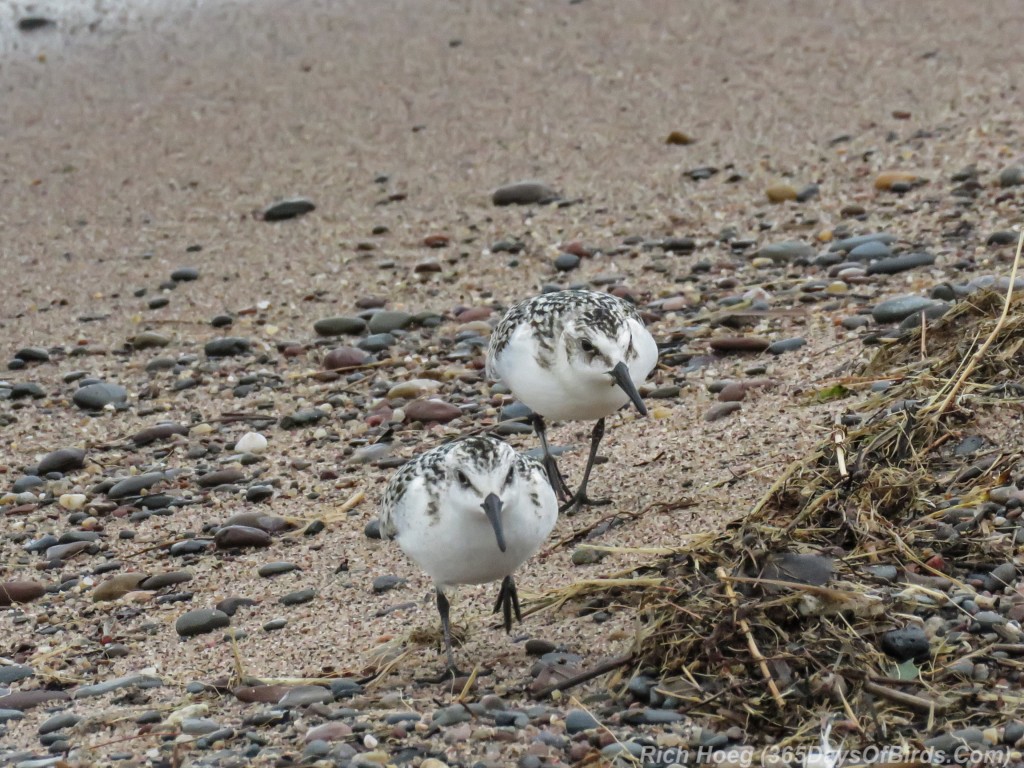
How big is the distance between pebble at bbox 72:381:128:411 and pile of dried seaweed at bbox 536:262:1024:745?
418 centimetres

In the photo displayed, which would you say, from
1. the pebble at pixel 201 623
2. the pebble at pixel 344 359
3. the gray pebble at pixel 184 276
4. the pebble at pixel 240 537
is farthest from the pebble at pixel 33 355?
the pebble at pixel 201 623

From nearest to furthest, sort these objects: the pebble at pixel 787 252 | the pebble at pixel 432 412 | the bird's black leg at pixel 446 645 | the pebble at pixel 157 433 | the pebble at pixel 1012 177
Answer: the bird's black leg at pixel 446 645, the pebble at pixel 432 412, the pebble at pixel 157 433, the pebble at pixel 787 252, the pebble at pixel 1012 177

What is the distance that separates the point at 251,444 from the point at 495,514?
3.44 m

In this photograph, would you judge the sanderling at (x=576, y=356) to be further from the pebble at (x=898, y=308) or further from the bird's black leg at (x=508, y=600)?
the pebble at (x=898, y=308)

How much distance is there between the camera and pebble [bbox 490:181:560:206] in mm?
10781

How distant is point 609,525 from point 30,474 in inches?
134

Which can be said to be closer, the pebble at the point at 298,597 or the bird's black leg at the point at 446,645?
the bird's black leg at the point at 446,645

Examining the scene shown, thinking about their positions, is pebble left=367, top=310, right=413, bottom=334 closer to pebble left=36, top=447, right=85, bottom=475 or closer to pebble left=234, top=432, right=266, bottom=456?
pebble left=234, top=432, right=266, bottom=456

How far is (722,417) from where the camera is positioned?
7.12m

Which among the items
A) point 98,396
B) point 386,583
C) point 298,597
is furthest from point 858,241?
point 98,396

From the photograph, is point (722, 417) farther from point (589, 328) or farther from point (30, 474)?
point (30, 474)

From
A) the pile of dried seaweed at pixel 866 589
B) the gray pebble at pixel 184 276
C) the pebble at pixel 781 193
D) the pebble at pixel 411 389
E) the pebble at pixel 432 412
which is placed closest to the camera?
the pile of dried seaweed at pixel 866 589

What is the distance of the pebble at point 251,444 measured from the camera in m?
7.84

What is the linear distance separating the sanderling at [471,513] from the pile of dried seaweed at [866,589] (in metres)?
0.49
